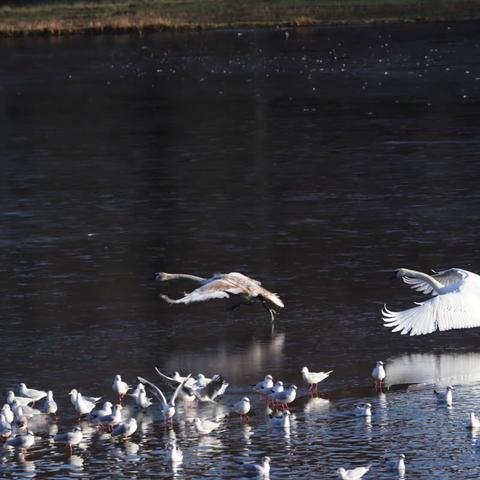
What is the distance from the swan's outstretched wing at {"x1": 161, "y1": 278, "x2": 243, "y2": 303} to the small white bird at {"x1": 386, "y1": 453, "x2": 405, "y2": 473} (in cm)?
542

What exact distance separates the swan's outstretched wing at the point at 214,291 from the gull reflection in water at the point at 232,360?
721mm

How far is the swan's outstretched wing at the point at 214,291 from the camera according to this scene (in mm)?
19734

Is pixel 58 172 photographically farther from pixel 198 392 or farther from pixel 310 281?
pixel 198 392

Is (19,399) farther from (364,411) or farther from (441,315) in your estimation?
(441,315)

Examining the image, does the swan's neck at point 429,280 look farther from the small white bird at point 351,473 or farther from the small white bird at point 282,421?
the small white bird at point 351,473

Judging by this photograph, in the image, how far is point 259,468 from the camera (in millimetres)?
14625

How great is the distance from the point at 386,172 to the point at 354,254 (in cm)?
776

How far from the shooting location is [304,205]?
1102 inches

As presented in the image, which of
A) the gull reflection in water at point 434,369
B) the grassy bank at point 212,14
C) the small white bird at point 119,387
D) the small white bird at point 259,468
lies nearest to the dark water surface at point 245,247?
the gull reflection in water at point 434,369

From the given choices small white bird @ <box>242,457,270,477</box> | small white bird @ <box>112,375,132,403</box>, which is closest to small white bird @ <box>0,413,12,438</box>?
small white bird @ <box>112,375,132,403</box>

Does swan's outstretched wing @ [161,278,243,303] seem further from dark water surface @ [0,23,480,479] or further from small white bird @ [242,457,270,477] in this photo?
small white bird @ [242,457,270,477]

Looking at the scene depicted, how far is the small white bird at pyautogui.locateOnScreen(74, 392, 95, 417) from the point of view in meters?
16.3

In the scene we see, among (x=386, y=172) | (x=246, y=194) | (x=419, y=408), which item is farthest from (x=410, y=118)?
(x=419, y=408)

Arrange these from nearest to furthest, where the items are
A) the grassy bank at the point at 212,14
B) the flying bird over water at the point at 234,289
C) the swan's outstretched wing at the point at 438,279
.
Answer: the flying bird over water at the point at 234,289, the swan's outstretched wing at the point at 438,279, the grassy bank at the point at 212,14
